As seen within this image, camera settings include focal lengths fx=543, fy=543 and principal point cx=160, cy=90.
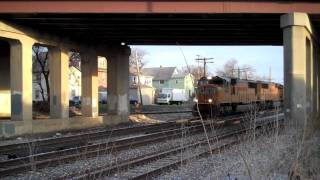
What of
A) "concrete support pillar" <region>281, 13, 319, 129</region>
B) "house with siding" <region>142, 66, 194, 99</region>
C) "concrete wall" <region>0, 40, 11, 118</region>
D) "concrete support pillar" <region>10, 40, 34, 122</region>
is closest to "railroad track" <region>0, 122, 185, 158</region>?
"concrete support pillar" <region>10, 40, 34, 122</region>

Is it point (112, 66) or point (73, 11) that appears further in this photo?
point (112, 66)

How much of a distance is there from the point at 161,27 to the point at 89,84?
8.38 meters

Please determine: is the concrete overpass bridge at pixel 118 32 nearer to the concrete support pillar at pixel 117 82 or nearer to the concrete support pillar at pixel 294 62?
the concrete support pillar at pixel 294 62

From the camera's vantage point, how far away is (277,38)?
3881 centimetres

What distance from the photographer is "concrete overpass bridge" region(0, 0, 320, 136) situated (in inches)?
1063

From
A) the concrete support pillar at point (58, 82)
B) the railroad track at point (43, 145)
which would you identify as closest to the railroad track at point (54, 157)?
the railroad track at point (43, 145)

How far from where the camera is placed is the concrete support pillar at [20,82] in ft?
97.3

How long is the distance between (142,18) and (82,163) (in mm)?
14283

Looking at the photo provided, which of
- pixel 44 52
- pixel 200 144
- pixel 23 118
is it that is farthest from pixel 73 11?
pixel 44 52

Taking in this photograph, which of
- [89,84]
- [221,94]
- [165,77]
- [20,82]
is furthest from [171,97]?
[20,82]

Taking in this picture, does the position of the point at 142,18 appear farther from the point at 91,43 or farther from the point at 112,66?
the point at 112,66

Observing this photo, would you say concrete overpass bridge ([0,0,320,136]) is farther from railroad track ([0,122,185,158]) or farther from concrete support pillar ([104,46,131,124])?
railroad track ([0,122,185,158])

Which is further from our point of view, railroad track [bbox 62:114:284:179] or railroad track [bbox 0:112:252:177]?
railroad track [bbox 0:112:252:177]

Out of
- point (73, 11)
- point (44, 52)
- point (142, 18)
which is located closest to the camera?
point (73, 11)
